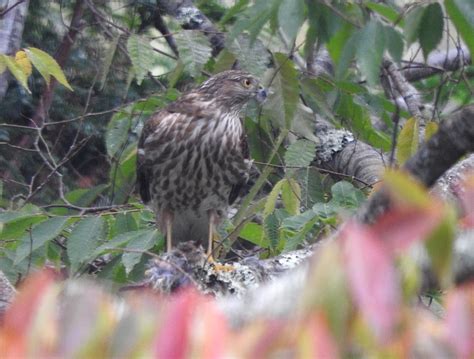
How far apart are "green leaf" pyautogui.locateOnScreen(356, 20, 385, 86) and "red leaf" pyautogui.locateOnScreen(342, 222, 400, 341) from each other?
6.00ft

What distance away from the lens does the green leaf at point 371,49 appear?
3.16 metres

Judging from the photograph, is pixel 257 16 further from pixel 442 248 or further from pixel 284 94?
pixel 442 248

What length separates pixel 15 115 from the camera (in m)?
6.71

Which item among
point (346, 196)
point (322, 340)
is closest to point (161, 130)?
Result: point (346, 196)

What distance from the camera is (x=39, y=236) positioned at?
437 centimetres

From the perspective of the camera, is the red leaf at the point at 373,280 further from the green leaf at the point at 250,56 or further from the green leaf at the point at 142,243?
the green leaf at the point at 250,56

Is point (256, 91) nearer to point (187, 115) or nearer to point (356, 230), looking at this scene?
point (187, 115)

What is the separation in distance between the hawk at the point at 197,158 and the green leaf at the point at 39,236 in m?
0.80

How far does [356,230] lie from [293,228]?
2718mm

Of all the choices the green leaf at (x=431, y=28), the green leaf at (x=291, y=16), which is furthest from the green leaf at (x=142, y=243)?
the green leaf at (x=431, y=28)

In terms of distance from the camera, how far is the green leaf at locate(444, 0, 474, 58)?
9.48 ft

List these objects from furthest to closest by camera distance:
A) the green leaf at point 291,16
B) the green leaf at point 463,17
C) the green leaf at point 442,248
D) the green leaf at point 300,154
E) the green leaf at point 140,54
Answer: the green leaf at point 300,154 → the green leaf at point 140,54 → the green leaf at point 291,16 → the green leaf at point 463,17 → the green leaf at point 442,248

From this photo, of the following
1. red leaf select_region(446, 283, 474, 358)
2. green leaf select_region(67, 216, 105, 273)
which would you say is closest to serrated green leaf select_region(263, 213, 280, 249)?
green leaf select_region(67, 216, 105, 273)

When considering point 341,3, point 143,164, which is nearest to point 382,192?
point 341,3
